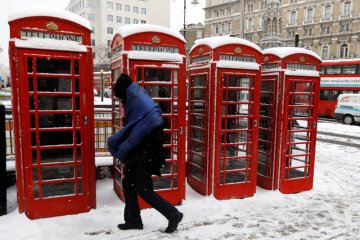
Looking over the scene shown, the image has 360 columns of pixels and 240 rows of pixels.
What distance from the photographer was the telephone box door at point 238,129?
4770 millimetres

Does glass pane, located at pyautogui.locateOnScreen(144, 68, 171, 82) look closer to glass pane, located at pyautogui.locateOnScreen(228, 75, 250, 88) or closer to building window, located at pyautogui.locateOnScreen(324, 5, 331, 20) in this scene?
glass pane, located at pyautogui.locateOnScreen(228, 75, 250, 88)

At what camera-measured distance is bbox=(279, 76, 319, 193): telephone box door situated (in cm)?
522

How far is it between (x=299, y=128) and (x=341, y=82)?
1757cm

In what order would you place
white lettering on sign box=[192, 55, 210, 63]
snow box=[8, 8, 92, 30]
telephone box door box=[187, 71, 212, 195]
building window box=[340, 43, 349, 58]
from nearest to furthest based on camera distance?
snow box=[8, 8, 92, 30], white lettering on sign box=[192, 55, 210, 63], telephone box door box=[187, 71, 212, 195], building window box=[340, 43, 349, 58]

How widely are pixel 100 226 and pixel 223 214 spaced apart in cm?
175

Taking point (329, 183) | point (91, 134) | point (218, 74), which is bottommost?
point (329, 183)

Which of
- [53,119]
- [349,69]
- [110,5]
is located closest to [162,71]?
[53,119]

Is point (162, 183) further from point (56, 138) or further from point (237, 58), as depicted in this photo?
point (237, 58)

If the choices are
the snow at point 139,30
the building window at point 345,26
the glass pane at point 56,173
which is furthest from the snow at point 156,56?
the building window at point 345,26

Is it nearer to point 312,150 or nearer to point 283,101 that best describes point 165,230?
point 283,101

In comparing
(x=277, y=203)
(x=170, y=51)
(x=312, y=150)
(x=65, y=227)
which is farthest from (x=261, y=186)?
(x=65, y=227)

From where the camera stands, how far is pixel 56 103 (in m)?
4.30

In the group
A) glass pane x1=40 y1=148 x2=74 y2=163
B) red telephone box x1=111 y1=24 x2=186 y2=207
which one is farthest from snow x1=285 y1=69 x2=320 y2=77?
glass pane x1=40 y1=148 x2=74 y2=163

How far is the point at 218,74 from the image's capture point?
462 centimetres
